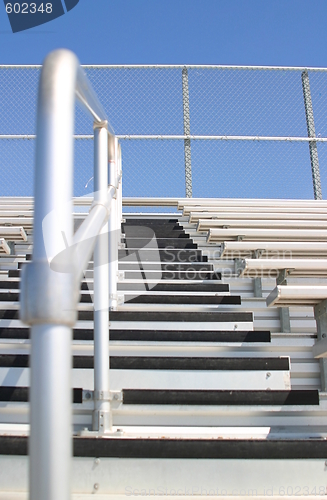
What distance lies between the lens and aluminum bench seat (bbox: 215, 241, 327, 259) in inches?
87.3

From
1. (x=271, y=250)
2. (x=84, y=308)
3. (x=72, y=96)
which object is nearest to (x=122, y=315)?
(x=84, y=308)

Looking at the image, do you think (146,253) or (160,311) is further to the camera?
(146,253)

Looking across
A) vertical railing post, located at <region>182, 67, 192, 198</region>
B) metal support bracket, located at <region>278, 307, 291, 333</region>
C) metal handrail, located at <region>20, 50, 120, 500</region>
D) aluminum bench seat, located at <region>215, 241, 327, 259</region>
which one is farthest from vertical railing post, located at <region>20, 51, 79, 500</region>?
vertical railing post, located at <region>182, 67, 192, 198</region>

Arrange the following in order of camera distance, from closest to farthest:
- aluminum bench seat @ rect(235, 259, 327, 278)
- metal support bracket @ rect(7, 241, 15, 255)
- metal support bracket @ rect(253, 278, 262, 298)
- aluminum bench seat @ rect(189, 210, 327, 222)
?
aluminum bench seat @ rect(235, 259, 327, 278) → metal support bracket @ rect(253, 278, 262, 298) → metal support bracket @ rect(7, 241, 15, 255) → aluminum bench seat @ rect(189, 210, 327, 222)

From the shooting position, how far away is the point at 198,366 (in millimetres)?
1357

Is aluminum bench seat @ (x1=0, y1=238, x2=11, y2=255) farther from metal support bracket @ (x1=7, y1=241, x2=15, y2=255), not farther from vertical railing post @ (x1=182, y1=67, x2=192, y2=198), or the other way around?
vertical railing post @ (x1=182, y1=67, x2=192, y2=198)

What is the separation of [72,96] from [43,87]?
0.12ft

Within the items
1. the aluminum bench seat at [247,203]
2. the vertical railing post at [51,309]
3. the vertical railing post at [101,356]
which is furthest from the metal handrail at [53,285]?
the aluminum bench seat at [247,203]

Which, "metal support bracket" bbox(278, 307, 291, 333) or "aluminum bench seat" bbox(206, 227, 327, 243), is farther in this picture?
"aluminum bench seat" bbox(206, 227, 327, 243)

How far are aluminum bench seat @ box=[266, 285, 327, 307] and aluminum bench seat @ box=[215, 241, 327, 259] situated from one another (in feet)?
2.09

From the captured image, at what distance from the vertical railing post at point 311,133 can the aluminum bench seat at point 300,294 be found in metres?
2.50

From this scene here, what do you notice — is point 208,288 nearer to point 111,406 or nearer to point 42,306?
point 111,406

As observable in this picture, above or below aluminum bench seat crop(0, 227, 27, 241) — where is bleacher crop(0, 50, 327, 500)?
below

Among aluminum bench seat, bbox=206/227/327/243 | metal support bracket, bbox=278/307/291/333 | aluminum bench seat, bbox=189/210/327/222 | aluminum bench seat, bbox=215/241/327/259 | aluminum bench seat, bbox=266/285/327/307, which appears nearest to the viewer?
aluminum bench seat, bbox=266/285/327/307
